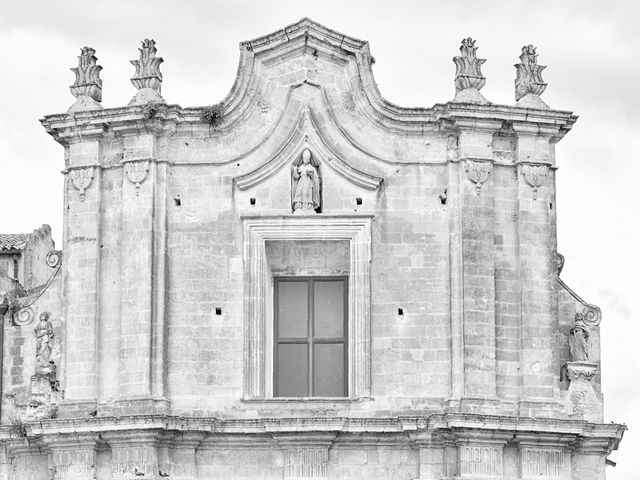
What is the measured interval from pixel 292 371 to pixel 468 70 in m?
5.85

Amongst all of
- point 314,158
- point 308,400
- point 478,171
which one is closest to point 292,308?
point 308,400

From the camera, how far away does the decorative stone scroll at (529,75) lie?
1449 inches

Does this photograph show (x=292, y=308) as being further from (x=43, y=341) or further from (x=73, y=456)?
(x=73, y=456)

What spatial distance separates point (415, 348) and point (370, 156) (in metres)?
3.34

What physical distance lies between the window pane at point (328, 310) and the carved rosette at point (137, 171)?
3.44 metres

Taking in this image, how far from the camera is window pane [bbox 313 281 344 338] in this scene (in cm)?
3662

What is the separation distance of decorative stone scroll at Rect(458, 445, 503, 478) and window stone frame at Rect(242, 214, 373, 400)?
2.05 metres

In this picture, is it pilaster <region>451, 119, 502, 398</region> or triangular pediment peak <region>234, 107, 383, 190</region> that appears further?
triangular pediment peak <region>234, 107, 383, 190</region>

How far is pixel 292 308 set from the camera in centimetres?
3669

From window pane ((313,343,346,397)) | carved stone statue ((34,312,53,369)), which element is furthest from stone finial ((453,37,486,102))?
carved stone statue ((34,312,53,369))

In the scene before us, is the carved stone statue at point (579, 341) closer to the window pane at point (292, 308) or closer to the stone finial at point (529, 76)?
the stone finial at point (529, 76)

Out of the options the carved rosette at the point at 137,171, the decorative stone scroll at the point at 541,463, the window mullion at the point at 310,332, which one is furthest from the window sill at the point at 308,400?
the carved rosette at the point at 137,171

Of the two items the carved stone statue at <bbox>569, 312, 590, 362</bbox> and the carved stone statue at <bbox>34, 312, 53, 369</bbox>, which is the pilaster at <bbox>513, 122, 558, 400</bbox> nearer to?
the carved stone statue at <bbox>569, 312, 590, 362</bbox>

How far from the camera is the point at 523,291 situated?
118 feet
